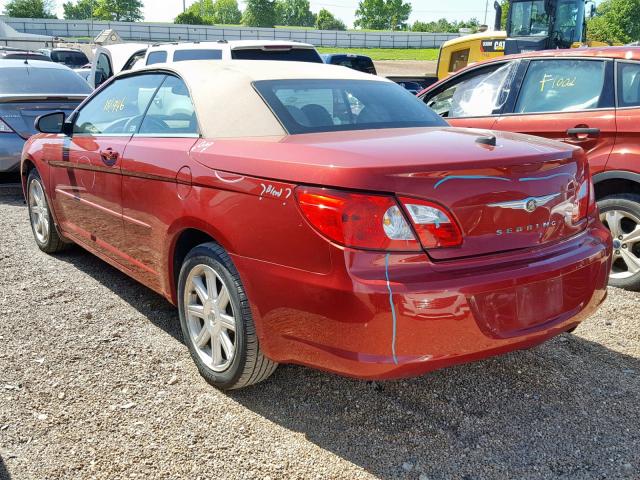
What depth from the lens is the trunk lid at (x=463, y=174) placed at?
2287mm

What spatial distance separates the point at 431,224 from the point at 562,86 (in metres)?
3.17

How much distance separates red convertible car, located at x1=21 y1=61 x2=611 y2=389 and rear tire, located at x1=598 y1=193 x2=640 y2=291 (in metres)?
1.66

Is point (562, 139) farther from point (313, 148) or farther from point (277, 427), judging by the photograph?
point (277, 427)

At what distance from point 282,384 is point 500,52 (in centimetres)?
1235

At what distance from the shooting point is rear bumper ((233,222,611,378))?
2232 mm

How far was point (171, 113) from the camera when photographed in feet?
11.1

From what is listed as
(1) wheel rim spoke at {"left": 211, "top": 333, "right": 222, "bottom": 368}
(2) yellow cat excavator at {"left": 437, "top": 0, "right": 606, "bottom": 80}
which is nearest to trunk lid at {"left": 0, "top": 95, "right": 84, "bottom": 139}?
(1) wheel rim spoke at {"left": 211, "top": 333, "right": 222, "bottom": 368}

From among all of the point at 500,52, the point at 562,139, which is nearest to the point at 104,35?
the point at 500,52

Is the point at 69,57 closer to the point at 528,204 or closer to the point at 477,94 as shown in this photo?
the point at 477,94

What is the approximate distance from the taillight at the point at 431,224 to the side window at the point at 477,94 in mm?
3177

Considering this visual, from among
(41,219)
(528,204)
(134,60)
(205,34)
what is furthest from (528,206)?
(205,34)

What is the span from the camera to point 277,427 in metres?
2.76

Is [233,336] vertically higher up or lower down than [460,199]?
lower down

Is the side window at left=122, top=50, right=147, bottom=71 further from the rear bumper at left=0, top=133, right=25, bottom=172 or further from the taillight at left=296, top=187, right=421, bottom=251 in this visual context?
the taillight at left=296, top=187, right=421, bottom=251
